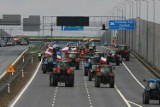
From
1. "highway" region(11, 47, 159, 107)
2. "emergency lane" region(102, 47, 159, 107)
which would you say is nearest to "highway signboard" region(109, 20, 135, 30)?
"emergency lane" region(102, 47, 159, 107)

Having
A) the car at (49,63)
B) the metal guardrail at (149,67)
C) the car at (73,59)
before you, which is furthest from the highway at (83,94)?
the car at (73,59)

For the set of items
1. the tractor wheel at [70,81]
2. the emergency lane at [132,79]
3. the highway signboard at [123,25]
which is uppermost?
the highway signboard at [123,25]

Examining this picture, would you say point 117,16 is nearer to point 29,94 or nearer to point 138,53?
point 138,53

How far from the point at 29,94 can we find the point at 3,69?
37468 millimetres

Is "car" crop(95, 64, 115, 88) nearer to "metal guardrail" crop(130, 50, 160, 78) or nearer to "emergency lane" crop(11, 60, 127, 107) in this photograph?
"emergency lane" crop(11, 60, 127, 107)

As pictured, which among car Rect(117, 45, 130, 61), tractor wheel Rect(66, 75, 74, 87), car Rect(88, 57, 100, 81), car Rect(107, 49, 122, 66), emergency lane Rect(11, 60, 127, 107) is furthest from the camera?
car Rect(117, 45, 130, 61)

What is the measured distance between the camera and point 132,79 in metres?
85.7

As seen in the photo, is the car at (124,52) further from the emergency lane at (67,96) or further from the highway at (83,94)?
the emergency lane at (67,96)

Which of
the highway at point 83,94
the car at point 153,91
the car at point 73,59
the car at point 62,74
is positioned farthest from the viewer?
the car at point 73,59

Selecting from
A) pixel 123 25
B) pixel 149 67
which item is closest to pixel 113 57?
pixel 149 67

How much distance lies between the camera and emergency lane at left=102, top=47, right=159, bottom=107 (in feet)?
192

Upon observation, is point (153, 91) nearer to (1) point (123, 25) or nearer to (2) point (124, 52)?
(2) point (124, 52)

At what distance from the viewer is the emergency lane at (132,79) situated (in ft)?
192

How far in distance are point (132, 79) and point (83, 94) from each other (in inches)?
1001
